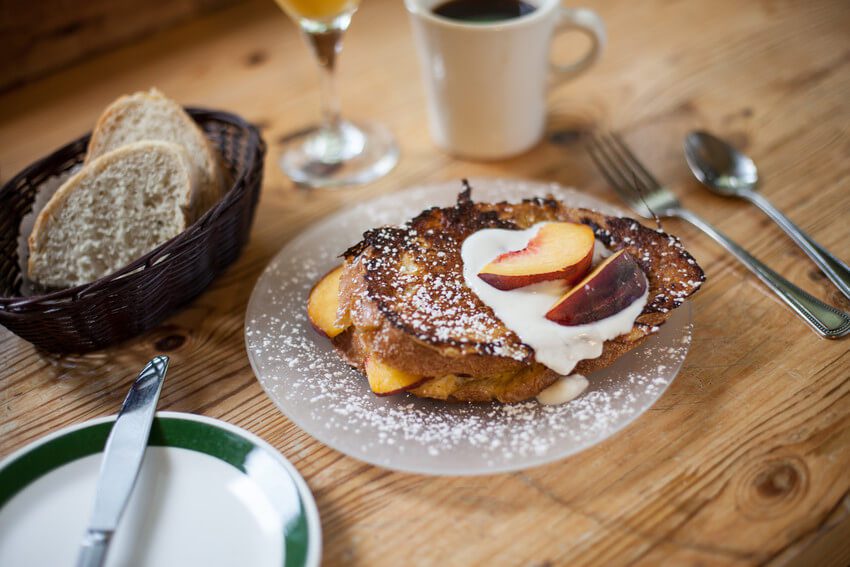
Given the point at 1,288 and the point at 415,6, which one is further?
the point at 415,6

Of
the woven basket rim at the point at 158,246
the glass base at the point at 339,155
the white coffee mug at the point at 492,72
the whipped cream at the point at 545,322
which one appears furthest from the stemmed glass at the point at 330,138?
the whipped cream at the point at 545,322

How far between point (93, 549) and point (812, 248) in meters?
1.28

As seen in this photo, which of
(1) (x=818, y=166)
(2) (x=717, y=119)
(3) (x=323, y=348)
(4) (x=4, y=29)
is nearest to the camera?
(3) (x=323, y=348)

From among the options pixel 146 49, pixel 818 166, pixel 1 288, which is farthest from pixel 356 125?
pixel 818 166

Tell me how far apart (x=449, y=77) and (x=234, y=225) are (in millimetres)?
593

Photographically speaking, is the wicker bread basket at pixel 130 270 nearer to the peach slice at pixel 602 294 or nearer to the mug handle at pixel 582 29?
the peach slice at pixel 602 294

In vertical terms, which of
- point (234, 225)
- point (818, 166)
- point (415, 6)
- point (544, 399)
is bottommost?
point (818, 166)

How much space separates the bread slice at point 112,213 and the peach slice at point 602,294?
672 mm

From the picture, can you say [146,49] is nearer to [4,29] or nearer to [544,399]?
[4,29]

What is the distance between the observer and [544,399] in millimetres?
1104

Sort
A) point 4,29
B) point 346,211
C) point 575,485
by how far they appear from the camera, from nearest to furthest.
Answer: point 575,485
point 346,211
point 4,29

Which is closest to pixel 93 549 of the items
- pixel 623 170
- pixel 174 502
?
pixel 174 502

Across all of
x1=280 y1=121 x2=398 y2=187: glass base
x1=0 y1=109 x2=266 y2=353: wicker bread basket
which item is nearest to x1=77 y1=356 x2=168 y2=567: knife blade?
x1=0 y1=109 x2=266 y2=353: wicker bread basket

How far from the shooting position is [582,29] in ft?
5.54
